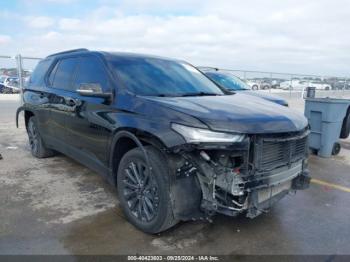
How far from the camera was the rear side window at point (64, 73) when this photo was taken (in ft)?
15.6

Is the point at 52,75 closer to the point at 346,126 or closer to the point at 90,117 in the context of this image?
the point at 90,117

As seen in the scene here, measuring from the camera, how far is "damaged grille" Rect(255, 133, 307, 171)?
9.69 ft

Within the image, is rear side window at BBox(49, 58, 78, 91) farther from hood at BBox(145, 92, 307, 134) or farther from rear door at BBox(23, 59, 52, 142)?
hood at BBox(145, 92, 307, 134)

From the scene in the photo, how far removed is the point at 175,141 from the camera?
9.55ft

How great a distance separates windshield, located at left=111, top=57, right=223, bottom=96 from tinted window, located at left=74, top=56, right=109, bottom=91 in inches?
7.4

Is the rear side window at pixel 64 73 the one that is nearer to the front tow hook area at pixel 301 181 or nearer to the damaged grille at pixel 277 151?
the damaged grille at pixel 277 151

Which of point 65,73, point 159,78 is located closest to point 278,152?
point 159,78

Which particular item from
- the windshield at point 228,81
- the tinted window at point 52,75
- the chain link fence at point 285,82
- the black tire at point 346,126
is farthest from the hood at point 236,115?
the chain link fence at point 285,82

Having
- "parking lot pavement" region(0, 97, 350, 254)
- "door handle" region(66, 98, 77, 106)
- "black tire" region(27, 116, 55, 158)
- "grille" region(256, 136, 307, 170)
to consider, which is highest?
"door handle" region(66, 98, 77, 106)

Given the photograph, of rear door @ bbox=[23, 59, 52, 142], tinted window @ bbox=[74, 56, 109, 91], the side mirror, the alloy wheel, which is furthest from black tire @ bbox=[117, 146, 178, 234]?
rear door @ bbox=[23, 59, 52, 142]

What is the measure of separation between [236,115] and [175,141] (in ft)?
2.04

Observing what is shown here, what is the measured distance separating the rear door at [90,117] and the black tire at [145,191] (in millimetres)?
469

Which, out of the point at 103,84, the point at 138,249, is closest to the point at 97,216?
the point at 138,249

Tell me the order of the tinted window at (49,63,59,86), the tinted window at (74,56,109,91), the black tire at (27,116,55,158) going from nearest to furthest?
the tinted window at (74,56,109,91) < the tinted window at (49,63,59,86) < the black tire at (27,116,55,158)
